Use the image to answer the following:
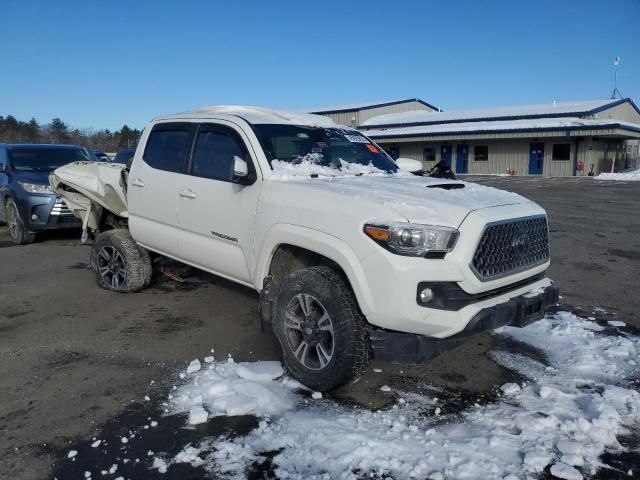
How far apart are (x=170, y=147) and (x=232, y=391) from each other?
2728mm

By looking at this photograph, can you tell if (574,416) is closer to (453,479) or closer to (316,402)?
(453,479)

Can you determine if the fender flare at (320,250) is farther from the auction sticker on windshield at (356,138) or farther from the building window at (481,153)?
the building window at (481,153)

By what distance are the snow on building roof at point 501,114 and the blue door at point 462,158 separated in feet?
12.2

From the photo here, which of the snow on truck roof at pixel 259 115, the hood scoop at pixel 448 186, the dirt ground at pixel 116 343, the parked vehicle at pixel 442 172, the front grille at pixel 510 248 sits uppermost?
the snow on truck roof at pixel 259 115

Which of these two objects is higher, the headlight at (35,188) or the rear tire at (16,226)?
the headlight at (35,188)

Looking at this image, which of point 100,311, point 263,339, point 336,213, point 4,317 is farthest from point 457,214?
point 4,317

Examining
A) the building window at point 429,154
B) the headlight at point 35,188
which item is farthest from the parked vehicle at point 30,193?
the building window at point 429,154

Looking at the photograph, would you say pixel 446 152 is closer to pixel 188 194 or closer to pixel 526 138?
pixel 526 138

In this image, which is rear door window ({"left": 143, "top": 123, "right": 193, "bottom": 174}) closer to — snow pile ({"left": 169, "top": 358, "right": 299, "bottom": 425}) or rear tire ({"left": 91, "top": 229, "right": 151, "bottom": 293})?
rear tire ({"left": 91, "top": 229, "right": 151, "bottom": 293})

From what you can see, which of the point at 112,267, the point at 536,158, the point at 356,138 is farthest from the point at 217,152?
the point at 536,158

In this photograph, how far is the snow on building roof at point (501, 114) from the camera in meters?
35.3

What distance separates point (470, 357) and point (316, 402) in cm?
154

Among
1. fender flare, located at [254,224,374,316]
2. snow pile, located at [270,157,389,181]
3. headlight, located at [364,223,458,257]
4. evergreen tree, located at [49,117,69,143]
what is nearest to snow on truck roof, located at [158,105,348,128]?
snow pile, located at [270,157,389,181]

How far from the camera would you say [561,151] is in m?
33.5
